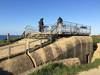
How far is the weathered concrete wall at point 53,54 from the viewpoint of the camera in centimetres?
1532

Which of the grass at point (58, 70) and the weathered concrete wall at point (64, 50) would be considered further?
the weathered concrete wall at point (64, 50)

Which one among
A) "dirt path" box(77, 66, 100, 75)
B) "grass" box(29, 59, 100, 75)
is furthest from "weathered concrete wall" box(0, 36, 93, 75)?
"dirt path" box(77, 66, 100, 75)

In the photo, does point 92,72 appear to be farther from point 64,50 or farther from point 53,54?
point 64,50

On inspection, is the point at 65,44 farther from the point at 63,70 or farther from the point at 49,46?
the point at 63,70

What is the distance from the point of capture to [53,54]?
1967 centimetres

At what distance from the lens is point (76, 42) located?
966 inches

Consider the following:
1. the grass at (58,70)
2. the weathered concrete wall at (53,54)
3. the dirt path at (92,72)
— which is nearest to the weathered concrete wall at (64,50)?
the weathered concrete wall at (53,54)

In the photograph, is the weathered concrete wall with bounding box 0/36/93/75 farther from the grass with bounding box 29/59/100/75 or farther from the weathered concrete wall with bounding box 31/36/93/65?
the grass with bounding box 29/59/100/75

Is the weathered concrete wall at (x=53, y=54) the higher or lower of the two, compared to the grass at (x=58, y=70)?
higher

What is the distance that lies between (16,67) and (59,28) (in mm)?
12141

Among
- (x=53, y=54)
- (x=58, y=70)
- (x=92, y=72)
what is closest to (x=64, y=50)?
(x=53, y=54)

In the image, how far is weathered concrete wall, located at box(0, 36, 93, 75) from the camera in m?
15.3

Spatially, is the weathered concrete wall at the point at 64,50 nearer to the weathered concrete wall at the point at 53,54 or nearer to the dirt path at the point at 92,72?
the weathered concrete wall at the point at 53,54

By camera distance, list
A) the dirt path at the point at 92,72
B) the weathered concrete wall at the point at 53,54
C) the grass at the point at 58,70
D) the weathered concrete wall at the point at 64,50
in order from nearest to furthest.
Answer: the grass at the point at 58,70 < the weathered concrete wall at the point at 53,54 < the dirt path at the point at 92,72 < the weathered concrete wall at the point at 64,50
